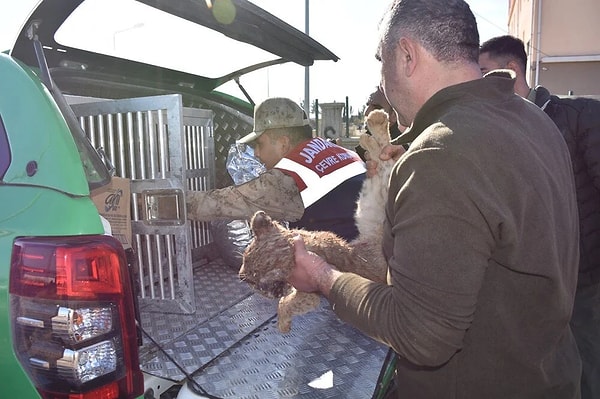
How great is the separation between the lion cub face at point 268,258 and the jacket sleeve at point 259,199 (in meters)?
1.00

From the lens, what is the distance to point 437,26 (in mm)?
1505

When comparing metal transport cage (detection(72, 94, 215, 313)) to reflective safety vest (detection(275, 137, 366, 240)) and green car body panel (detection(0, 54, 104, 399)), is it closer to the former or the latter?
reflective safety vest (detection(275, 137, 366, 240))

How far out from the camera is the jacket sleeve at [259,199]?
3117 mm

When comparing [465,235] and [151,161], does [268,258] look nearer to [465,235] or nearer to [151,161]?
[465,235]

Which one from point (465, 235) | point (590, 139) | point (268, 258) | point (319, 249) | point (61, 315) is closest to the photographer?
point (465, 235)

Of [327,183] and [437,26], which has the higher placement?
[437,26]

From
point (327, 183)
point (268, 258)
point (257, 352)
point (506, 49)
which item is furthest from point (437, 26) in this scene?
point (506, 49)

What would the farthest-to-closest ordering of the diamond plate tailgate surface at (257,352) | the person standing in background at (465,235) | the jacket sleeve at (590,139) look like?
1. the jacket sleeve at (590,139)
2. the diamond plate tailgate surface at (257,352)
3. the person standing in background at (465,235)

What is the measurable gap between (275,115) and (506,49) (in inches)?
69.8

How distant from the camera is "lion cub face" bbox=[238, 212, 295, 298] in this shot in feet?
6.53

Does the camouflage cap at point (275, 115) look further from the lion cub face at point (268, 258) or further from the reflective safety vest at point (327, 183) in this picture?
the lion cub face at point (268, 258)

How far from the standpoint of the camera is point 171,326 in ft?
9.05

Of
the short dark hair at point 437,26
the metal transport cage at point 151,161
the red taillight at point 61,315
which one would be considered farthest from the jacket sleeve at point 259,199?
the short dark hair at point 437,26

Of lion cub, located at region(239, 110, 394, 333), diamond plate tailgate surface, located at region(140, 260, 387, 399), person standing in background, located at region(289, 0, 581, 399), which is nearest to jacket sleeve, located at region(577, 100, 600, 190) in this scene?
lion cub, located at region(239, 110, 394, 333)
